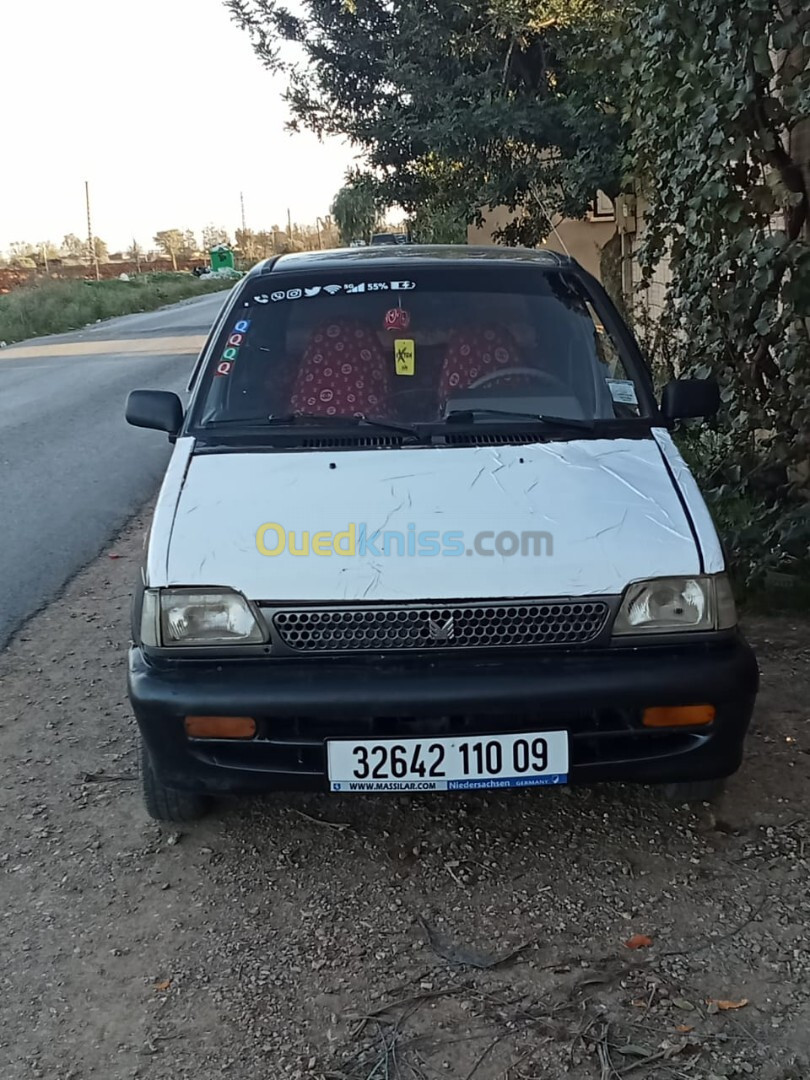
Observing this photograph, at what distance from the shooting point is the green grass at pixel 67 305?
1133 inches

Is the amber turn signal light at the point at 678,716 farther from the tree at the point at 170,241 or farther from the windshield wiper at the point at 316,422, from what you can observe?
the tree at the point at 170,241

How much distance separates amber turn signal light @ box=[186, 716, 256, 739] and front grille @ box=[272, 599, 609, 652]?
0.25 metres

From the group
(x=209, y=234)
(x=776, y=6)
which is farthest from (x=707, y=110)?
(x=209, y=234)

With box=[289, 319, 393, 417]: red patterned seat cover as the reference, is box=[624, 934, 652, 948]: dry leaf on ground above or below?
below

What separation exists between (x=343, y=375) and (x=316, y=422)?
1.26ft

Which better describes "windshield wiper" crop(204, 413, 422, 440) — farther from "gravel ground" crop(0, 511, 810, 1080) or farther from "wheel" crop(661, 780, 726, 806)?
"wheel" crop(661, 780, 726, 806)

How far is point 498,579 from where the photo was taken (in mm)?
2912

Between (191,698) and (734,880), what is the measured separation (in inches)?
64.0

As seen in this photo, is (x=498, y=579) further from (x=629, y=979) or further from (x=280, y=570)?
(x=629, y=979)

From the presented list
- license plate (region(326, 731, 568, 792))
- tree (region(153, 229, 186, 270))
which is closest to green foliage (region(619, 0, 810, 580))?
license plate (region(326, 731, 568, 792))

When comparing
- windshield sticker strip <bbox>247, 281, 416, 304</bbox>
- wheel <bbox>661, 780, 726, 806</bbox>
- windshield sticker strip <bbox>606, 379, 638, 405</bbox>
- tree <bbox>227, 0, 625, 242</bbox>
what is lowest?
wheel <bbox>661, 780, 726, 806</bbox>

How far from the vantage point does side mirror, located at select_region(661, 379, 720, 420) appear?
12.5 feet

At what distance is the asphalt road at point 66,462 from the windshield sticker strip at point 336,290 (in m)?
2.29

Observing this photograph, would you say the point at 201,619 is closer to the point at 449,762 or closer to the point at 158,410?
the point at 449,762
